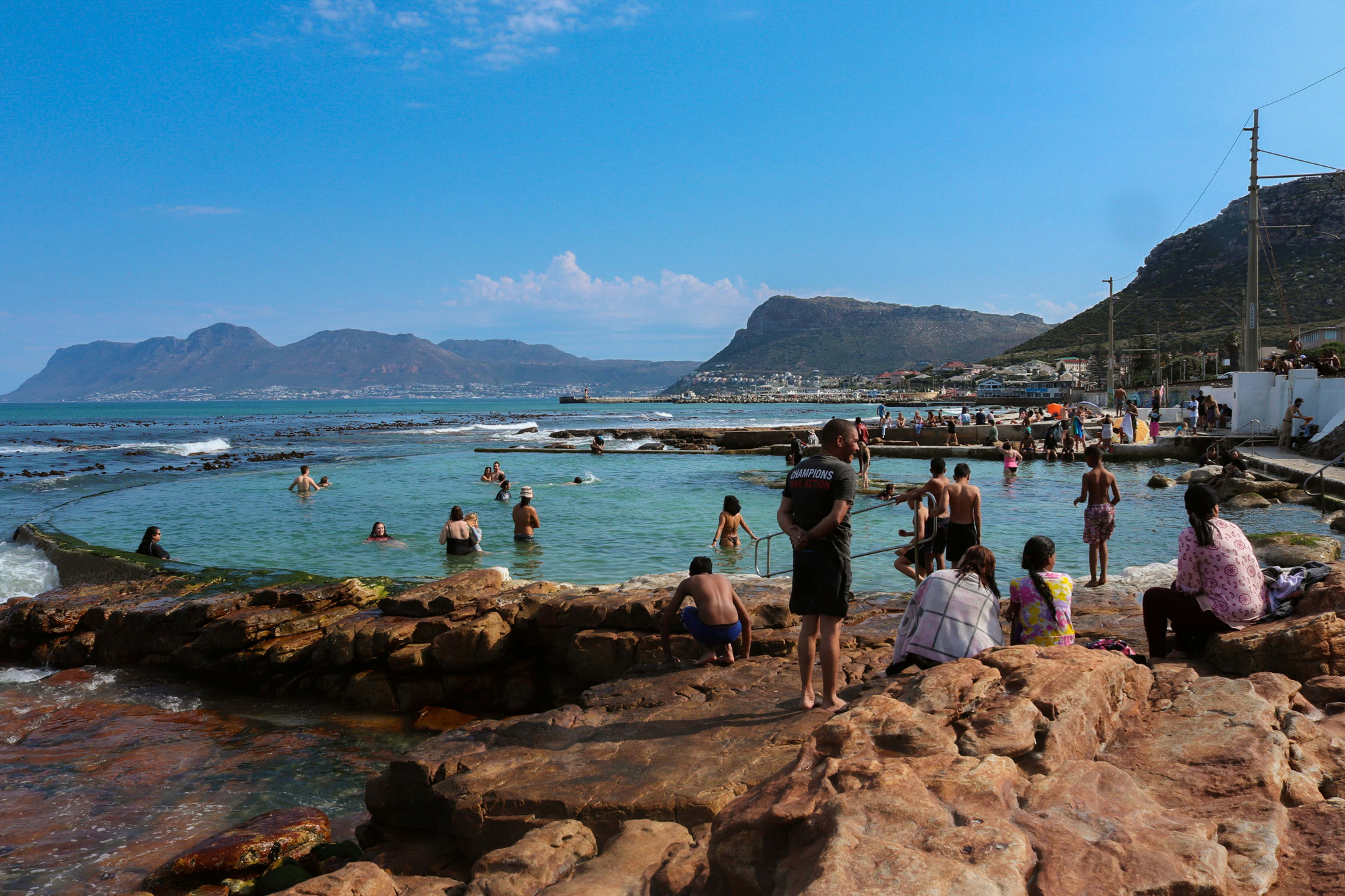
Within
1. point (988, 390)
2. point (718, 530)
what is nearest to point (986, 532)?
point (718, 530)

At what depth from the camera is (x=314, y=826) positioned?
17.3ft

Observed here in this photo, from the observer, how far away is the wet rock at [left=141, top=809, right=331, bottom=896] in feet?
15.7

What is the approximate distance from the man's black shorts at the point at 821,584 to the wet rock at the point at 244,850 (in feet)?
11.7

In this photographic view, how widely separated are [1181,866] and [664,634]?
13.8 feet

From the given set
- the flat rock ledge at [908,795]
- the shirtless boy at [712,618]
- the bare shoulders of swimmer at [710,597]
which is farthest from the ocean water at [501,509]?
the flat rock ledge at [908,795]

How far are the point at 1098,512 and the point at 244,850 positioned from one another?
934cm

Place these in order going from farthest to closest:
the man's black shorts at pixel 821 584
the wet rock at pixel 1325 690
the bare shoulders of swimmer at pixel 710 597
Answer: the bare shoulders of swimmer at pixel 710 597 → the man's black shorts at pixel 821 584 → the wet rock at pixel 1325 690

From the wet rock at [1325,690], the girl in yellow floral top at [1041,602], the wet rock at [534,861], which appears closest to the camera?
the wet rock at [534,861]

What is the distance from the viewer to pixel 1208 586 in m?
5.24

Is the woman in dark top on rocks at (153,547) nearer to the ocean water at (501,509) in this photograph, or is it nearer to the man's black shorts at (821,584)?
the ocean water at (501,509)

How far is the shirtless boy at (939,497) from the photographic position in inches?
359

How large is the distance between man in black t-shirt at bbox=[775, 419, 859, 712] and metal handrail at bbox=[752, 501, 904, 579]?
352cm

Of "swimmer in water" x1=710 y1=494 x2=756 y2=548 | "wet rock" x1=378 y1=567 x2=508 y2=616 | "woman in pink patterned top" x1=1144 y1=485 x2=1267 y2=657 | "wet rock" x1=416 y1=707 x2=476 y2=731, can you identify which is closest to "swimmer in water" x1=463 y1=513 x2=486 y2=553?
"swimmer in water" x1=710 y1=494 x2=756 y2=548

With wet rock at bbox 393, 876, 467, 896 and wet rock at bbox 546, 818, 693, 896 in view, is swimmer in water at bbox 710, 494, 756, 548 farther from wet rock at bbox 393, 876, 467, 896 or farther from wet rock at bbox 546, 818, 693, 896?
wet rock at bbox 546, 818, 693, 896
